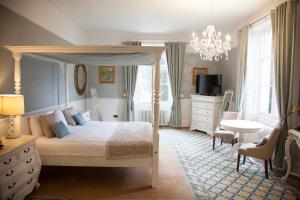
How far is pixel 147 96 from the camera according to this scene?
696 centimetres

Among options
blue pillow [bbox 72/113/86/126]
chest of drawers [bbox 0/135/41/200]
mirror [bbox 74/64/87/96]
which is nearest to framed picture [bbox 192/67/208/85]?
mirror [bbox 74/64/87/96]

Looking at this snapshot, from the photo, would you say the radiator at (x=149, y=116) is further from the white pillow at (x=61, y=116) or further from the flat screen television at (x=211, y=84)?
the white pillow at (x=61, y=116)

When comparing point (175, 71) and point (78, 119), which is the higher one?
point (175, 71)

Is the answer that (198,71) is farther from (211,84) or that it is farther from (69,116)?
(69,116)

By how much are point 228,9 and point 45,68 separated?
3949mm

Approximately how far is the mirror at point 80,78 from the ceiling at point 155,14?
3.97 feet

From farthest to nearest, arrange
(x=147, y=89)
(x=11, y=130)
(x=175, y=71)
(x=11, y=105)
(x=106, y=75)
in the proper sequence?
(x=147, y=89), (x=106, y=75), (x=175, y=71), (x=11, y=130), (x=11, y=105)

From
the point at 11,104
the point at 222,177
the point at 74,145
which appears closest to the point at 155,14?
the point at 74,145

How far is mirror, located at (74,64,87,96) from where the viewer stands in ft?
18.9

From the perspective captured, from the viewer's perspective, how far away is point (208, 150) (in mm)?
4684

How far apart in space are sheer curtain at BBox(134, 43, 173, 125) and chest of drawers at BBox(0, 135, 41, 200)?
4.22 meters

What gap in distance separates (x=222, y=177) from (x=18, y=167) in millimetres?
2878

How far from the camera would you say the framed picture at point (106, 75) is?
6762 millimetres

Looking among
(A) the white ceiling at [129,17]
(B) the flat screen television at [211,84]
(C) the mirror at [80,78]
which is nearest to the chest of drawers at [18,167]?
(A) the white ceiling at [129,17]
